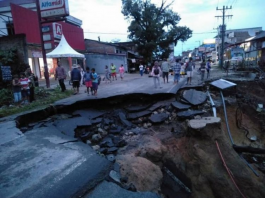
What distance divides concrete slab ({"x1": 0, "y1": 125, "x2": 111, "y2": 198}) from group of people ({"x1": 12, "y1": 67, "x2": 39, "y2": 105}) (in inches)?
176

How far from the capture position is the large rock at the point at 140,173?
3.57 meters

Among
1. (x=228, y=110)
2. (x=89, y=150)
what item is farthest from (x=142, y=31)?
(x=89, y=150)

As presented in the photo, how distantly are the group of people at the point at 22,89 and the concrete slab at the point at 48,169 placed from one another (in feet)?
14.7

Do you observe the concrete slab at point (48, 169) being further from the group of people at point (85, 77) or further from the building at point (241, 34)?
the building at point (241, 34)

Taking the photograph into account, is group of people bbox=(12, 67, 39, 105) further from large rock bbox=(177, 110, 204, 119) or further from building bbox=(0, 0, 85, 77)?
large rock bbox=(177, 110, 204, 119)

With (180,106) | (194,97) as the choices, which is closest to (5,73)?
(180,106)

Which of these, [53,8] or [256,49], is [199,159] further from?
[256,49]

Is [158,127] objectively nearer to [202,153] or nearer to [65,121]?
[202,153]

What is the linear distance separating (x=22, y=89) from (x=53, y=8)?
19.6 feet

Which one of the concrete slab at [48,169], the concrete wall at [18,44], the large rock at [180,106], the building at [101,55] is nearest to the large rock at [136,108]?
the large rock at [180,106]

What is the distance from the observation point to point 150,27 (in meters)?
30.2

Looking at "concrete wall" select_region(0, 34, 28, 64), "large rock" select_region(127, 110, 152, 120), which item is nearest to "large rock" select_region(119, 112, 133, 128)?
"large rock" select_region(127, 110, 152, 120)

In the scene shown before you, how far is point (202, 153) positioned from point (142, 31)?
2784 centimetres

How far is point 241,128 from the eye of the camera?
304 inches
